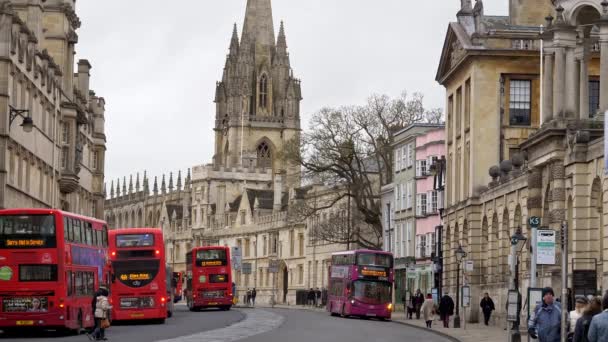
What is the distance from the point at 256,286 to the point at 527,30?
3695 inches

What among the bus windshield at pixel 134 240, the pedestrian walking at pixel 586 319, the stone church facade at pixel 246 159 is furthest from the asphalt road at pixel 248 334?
the stone church facade at pixel 246 159

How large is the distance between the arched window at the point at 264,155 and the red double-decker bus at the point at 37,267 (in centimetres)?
14925

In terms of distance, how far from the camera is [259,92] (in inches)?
7608

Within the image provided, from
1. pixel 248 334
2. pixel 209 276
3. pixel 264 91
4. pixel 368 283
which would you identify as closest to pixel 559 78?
pixel 248 334

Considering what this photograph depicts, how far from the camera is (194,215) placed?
7249 inches

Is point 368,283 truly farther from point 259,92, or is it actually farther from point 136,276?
point 259,92

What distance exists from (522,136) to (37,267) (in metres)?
33.0

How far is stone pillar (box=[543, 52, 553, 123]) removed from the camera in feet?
170

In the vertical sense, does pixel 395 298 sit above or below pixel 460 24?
below

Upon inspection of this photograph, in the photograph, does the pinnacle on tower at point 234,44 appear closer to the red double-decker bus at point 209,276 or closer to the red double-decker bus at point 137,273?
the red double-decker bus at point 209,276

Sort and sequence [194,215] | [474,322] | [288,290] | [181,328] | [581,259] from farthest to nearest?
1. [194,215]
2. [288,290]
3. [474,322]
4. [181,328]
5. [581,259]

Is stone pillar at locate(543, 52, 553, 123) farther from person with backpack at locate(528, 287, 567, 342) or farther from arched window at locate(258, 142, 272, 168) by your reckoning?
arched window at locate(258, 142, 272, 168)

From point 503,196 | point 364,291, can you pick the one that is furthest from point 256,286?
point 503,196

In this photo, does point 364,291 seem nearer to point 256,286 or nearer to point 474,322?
point 474,322
